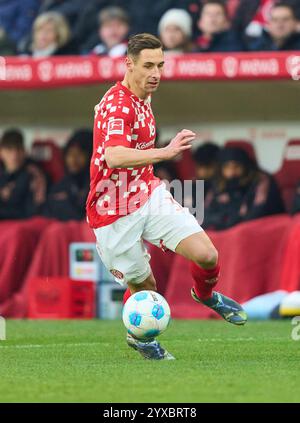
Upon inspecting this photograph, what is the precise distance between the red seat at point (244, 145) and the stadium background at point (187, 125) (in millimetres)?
56

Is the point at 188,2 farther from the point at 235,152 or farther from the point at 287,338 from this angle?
the point at 287,338

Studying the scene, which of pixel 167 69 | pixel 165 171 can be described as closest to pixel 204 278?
pixel 167 69

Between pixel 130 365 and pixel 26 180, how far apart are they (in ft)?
25.1

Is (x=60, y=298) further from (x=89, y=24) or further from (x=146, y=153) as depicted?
(x=146, y=153)

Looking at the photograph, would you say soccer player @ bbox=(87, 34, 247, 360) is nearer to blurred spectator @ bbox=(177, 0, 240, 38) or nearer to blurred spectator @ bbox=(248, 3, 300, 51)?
blurred spectator @ bbox=(248, 3, 300, 51)

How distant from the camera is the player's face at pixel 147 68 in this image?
28.5 ft

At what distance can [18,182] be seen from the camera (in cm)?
1568

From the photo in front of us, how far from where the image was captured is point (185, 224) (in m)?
8.71

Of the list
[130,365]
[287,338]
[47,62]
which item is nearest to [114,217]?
[130,365]

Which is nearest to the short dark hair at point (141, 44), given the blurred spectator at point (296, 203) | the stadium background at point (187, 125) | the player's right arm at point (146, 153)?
the player's right arm at point (146, 153)

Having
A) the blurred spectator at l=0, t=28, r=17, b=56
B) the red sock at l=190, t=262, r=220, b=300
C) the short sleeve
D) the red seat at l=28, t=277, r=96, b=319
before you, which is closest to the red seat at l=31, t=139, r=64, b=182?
the blurred spectator at l=0, t=28, r=17, b=56

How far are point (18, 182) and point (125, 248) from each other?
23.0ft

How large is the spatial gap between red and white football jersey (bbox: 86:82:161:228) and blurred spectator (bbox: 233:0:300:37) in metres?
6.22

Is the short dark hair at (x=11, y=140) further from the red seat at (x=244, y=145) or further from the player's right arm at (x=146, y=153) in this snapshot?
the player's right arm at (x=146, y=153)
